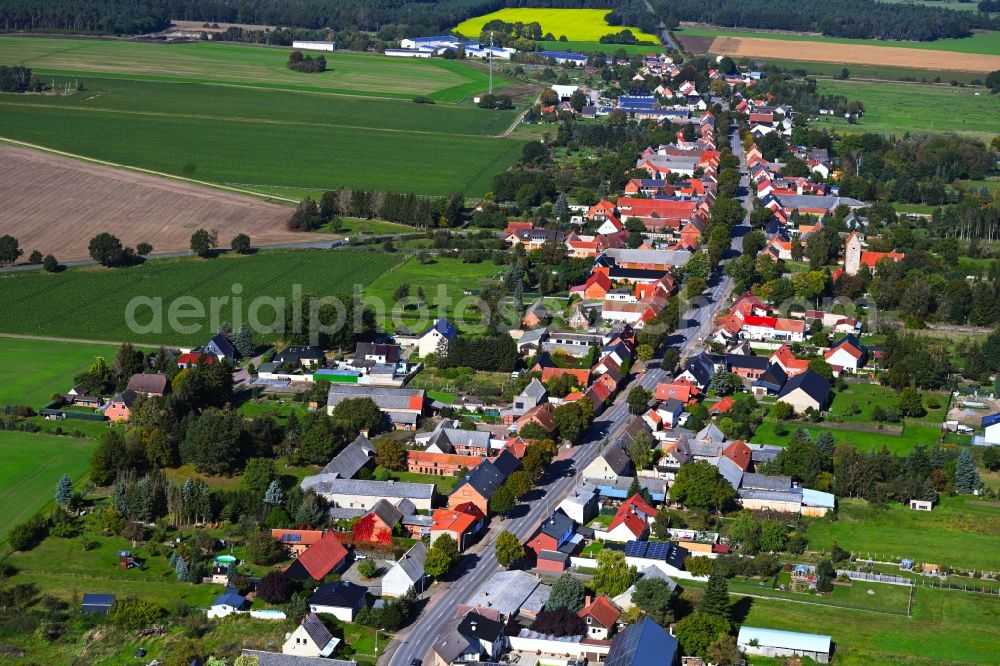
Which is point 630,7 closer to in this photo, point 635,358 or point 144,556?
point 635,358

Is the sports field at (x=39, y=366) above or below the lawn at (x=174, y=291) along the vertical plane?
below

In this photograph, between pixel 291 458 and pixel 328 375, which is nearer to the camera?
pixel 291 458

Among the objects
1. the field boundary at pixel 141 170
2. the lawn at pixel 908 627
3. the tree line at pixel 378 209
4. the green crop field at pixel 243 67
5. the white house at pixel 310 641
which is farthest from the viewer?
the green crop field at pixel 243 67

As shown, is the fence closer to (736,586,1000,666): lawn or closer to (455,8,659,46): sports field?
(736,586,1000,666): lawn

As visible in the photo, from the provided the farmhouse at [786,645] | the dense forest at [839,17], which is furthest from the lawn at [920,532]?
the dense forest at [839,17]

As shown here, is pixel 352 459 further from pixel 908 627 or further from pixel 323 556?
pixel 908 627

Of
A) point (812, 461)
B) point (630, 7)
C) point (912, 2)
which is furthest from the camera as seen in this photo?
point (912, 2)

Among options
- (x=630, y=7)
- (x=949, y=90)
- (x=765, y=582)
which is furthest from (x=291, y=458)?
(x=630, y=7)

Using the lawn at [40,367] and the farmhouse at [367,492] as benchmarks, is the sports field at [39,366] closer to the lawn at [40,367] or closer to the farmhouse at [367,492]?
the lawn at [40,367]
